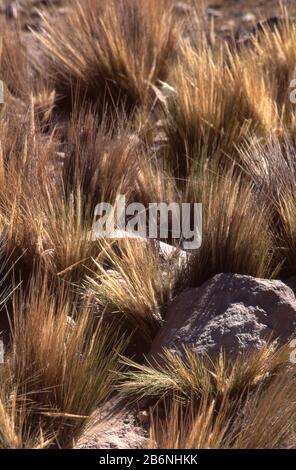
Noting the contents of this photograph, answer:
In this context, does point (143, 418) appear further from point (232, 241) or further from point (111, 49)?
point (111, 49)

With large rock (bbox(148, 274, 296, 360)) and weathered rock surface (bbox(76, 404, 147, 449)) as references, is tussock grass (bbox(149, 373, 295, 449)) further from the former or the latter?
large rock (bbox(148, 274, 296, 360))

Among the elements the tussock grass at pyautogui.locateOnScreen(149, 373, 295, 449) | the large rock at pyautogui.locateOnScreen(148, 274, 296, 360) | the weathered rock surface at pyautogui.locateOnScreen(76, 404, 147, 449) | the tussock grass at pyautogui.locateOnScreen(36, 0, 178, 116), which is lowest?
the weathered rock surface at pyautogui.locateOnScreen(76, 404, 147, 449)

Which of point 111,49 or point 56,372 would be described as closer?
point 56,372

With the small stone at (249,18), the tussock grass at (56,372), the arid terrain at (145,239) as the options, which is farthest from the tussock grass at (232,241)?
the small stone at (249,18)

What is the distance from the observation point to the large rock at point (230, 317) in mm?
3756

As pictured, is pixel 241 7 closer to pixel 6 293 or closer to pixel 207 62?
pixel 207 62

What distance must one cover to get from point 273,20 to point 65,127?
1817 mm

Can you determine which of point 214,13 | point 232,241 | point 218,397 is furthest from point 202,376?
point 214,13

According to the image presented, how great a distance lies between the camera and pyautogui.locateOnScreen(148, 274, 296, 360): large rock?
376cm

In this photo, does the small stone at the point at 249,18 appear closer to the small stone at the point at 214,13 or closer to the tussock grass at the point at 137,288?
the small stone at the point at 214,13

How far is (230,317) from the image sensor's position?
12.5 ft

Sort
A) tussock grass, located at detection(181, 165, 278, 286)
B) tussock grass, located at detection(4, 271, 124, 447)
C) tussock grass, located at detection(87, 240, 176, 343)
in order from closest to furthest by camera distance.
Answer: tussock grass, located at detection(4, 271, 124, 447) < tussock grass, located at detection(87, 240, 176, 343) < tussock grass, located at detection(181, 165, 278, 286)

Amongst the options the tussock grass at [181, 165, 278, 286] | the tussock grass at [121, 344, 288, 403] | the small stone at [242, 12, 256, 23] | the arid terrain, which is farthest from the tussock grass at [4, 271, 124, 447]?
the small stone at [242, 12, 256, 23]
